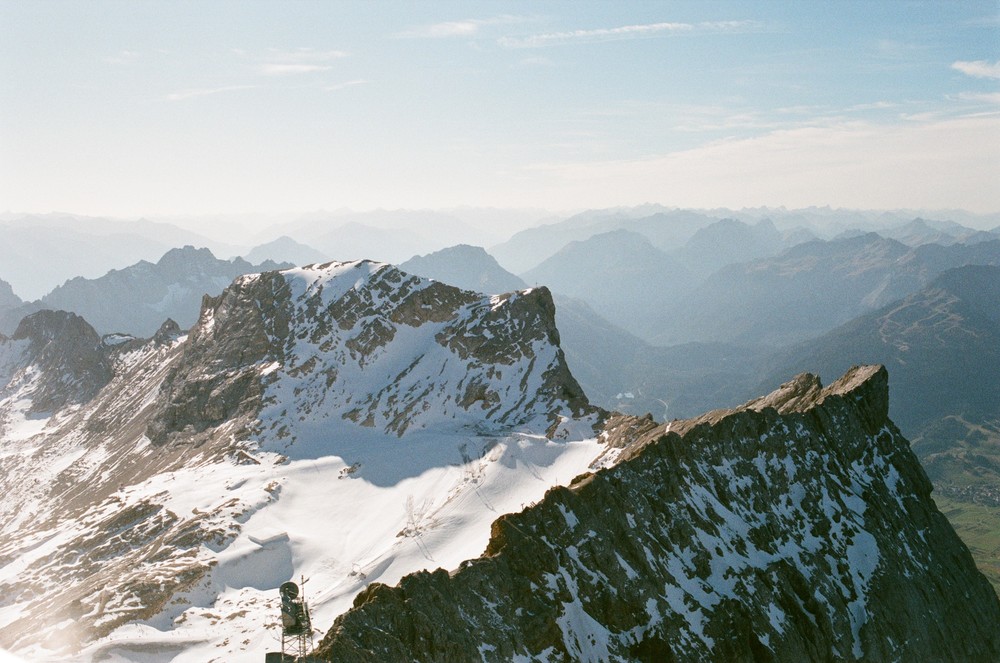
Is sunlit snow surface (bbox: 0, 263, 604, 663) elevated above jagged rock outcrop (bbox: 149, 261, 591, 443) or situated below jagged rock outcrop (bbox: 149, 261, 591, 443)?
below

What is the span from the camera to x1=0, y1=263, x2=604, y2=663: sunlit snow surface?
72938 millimetres

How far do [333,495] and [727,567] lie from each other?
193ft

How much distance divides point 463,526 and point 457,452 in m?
21.0

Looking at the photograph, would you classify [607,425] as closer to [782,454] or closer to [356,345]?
[782,454]

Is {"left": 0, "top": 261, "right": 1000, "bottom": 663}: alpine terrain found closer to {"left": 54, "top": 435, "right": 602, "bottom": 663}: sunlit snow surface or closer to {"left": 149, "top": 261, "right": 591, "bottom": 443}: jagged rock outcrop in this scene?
{"left": 54, "top": 435, "right": 602, "bottom": 663}: sunlit snow surface

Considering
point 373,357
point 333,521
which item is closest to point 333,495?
point 333,521

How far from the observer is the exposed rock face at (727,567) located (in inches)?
2035

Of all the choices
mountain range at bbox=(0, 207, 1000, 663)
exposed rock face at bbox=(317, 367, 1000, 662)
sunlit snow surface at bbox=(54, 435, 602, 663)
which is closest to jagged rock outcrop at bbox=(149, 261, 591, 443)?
mountain range at bbox=(0, 207, 1000, 663)

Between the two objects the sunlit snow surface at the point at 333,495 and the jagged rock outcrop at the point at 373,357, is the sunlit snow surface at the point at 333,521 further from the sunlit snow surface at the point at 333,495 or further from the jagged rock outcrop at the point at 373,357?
the jagged rock outcrop at the point at 373,357

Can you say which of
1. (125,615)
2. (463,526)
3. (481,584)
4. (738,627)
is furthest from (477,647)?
(125,615)

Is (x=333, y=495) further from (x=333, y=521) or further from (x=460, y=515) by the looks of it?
(x=460, y=515)

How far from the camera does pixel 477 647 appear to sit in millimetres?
48938

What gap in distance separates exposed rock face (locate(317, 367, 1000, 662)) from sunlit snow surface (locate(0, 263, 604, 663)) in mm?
18380

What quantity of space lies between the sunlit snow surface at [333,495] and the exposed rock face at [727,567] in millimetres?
18380
